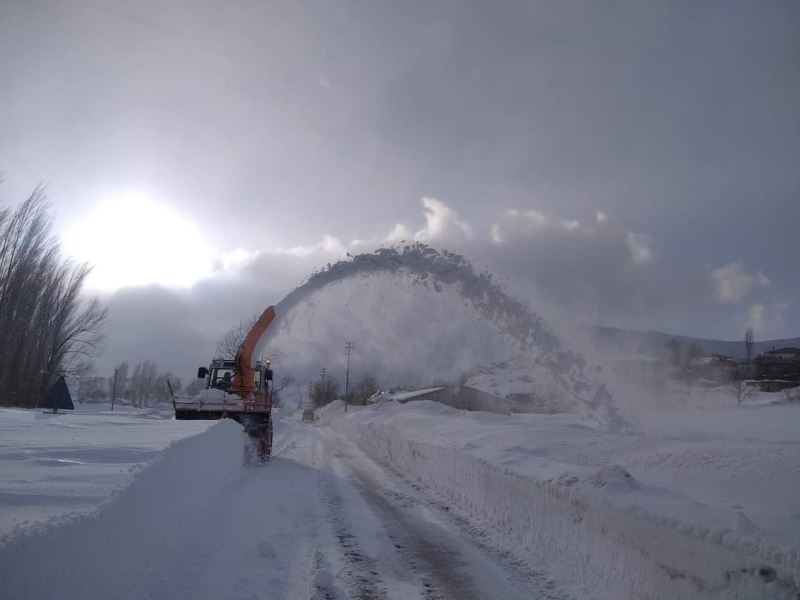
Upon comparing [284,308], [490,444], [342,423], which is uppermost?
[284,308]

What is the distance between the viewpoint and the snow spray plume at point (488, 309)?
12641 millimetres

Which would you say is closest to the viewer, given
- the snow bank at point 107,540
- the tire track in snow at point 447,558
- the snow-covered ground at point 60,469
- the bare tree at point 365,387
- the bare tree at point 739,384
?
the snow bank at point 107,540

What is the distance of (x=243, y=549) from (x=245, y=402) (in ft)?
28.6

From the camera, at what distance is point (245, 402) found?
14320 mm

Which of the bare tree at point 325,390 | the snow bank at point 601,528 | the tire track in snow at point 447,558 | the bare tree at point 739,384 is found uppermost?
the bare tree at point 739,384

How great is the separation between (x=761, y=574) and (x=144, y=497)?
17.8 feet

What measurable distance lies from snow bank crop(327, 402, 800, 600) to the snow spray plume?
2.23 metres

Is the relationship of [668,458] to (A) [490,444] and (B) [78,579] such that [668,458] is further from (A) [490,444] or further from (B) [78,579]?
(B) [78,579]

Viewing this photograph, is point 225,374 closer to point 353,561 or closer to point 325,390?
point 353,561

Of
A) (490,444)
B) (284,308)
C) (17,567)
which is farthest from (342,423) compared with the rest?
(17,567)

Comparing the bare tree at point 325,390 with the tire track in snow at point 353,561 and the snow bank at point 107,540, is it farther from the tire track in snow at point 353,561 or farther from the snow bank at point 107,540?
the snow bank at point 107,540

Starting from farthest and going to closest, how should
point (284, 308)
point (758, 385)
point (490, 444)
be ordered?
1. point (758, 385)
2. point (284, 308)
3. point (490, 444)

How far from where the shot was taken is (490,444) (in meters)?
10.2

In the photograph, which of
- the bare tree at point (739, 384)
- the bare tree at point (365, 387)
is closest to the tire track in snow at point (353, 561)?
the bare tree at point (739, 384)
